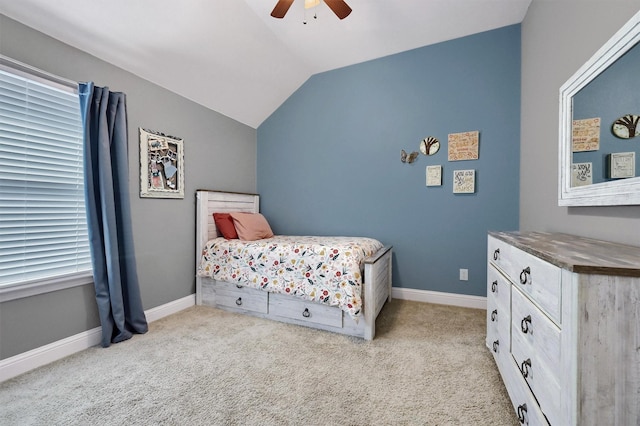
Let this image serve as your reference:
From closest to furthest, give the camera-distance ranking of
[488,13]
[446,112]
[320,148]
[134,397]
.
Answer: [134,397]
[488,13]
[446,112]
[320,148]

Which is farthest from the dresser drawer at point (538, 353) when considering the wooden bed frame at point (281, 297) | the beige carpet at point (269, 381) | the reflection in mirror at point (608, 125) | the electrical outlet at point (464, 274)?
the electrical outlet at point (464, 274)

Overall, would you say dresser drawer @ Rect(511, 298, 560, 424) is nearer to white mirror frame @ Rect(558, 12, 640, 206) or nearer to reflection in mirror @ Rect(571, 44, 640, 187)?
white mirror frame @ Rect(558, 12, 640, 206)

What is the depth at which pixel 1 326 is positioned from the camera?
1.63 m

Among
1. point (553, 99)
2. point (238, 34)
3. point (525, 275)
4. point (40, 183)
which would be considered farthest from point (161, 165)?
point (553, 99)

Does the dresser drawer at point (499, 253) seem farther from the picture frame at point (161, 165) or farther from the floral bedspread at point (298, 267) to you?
the picture frame at point (161, 165)

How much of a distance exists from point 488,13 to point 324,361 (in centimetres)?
327

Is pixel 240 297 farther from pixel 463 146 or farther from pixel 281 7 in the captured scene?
pixel 463 146

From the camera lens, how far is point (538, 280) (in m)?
1.02

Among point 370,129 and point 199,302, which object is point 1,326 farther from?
point 370,129

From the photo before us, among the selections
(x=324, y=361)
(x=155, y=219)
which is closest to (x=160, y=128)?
(x=155, y=219)

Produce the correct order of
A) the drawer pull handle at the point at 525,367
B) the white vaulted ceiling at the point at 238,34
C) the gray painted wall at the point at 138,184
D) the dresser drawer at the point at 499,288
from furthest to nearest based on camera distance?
the white vaulted ceiling at the point at 238,34 < the gray painted wall at the point at 138,184 < the dresser drawer at the point at 499,288 < the drawer pull handle at the point at 525,367

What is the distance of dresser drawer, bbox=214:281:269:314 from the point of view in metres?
2.55

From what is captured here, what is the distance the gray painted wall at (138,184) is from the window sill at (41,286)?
0.04 m

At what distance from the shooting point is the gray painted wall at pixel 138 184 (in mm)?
1729
